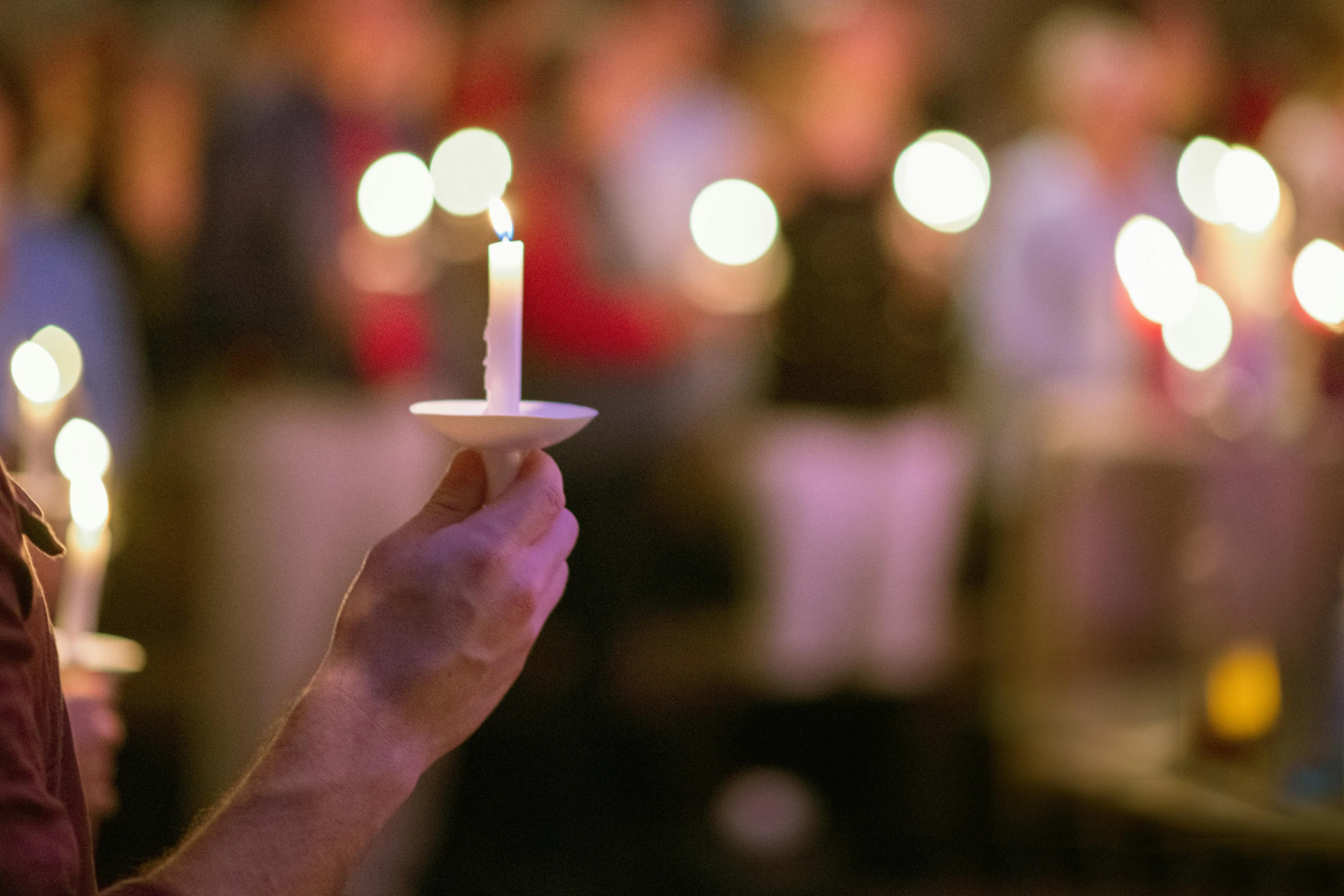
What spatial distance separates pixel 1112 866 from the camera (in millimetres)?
2518

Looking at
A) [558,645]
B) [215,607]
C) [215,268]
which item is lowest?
[558,645]

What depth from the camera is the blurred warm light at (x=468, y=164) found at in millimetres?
3549

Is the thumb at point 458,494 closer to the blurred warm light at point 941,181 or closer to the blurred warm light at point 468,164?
the blurred warm light at point 468,164

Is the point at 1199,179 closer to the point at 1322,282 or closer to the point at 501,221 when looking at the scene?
the point at 1322,282

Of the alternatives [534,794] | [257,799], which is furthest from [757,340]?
[257,799]

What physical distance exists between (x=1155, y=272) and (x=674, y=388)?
1.40 m

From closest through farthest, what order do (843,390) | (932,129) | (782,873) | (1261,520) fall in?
(1261,520) < (782,873) < (843,390) < (932,129)

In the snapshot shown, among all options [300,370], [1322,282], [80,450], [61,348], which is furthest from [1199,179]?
[80,450]

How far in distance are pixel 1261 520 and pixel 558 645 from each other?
2483 millimetres

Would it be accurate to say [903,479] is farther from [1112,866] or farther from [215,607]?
[215,607]

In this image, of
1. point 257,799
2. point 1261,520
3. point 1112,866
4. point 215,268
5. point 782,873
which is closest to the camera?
point 257,799

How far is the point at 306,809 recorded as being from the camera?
0.90 m

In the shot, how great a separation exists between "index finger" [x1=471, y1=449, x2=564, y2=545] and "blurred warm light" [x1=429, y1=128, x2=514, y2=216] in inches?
102

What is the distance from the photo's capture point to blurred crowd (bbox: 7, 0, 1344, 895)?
3043 mm
